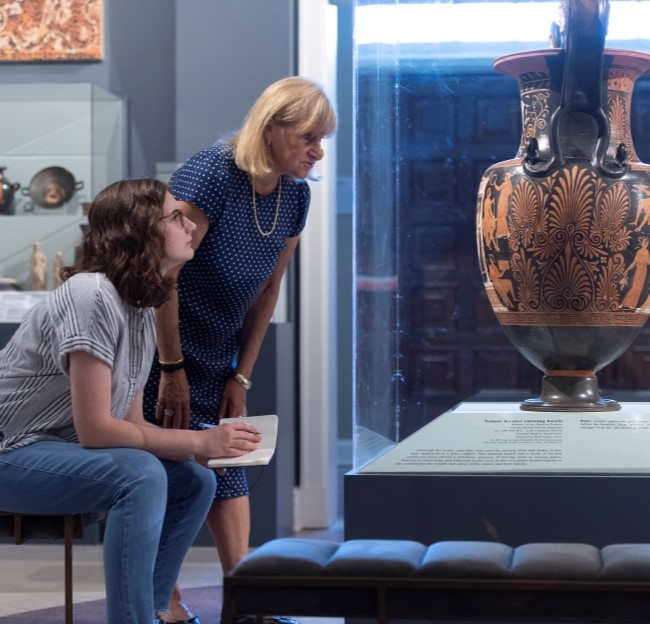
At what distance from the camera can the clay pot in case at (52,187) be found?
379 cm

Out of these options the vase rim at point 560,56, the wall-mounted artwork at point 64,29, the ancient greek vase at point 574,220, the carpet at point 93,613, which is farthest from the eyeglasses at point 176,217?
the wall-mounted artwork at point 64,29

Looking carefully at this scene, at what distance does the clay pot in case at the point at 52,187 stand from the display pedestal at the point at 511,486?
2.07 metres

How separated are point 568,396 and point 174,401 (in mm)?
752

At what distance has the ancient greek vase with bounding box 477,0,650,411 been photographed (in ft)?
7.09

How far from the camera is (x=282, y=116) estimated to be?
228cm

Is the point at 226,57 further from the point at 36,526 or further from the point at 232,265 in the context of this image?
the point at 36,526

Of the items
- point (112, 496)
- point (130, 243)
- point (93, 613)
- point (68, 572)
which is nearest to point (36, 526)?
point (68, 572)

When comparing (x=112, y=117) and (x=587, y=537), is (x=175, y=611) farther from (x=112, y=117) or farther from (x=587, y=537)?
(x=112, y=117)

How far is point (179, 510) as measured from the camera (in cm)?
214

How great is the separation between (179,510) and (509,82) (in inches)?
44.7

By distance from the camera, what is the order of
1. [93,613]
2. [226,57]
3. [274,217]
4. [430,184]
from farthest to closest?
[226,57], [93,613], [430,184], [274,217]

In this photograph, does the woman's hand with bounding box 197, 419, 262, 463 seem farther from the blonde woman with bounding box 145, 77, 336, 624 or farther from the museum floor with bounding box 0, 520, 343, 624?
the museum floor with bounding box 0, 520, 343, 624

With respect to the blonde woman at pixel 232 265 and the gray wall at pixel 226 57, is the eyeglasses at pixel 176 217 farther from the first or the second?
the gray wall at pixel 226 57

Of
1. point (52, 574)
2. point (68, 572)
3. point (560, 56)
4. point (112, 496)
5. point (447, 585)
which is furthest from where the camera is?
point (52, 574)
